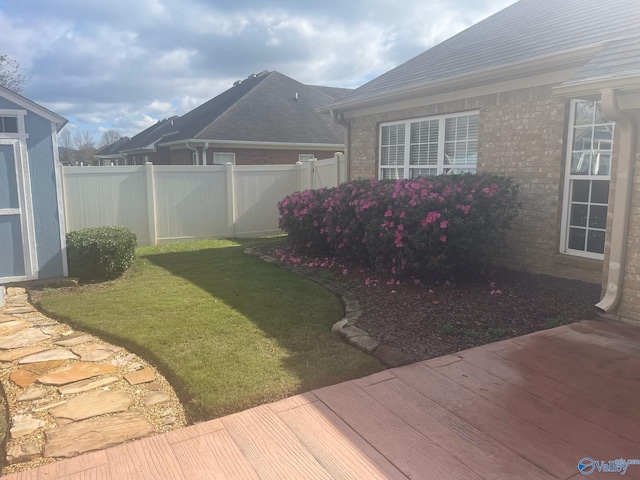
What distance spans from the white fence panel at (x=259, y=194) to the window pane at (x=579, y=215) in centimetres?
816

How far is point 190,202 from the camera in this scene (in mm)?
12375

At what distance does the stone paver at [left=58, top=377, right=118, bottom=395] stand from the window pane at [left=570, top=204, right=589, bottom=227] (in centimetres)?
651

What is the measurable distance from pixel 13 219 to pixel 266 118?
45.0 feet

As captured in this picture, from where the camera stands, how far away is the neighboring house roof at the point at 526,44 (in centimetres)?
612

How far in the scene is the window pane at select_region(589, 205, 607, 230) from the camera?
6871mm

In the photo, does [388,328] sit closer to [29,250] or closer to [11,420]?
[11,420]

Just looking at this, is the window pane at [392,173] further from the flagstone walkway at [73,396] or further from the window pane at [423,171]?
the flagstone walkway at [73,396]

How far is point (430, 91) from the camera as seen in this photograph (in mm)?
9203

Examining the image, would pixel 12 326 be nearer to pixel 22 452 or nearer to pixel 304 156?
pixel 22 452

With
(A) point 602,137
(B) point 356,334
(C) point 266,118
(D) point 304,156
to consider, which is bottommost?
(B) point 356,334

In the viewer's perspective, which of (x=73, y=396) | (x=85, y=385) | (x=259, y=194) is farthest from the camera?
(x=259, y=194)

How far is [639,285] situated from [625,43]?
2.82m

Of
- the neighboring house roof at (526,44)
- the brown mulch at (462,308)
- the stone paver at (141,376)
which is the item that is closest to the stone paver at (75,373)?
the stone paver at (141,376)

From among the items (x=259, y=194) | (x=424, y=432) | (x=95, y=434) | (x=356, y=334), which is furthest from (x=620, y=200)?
(x=259, y=194)
